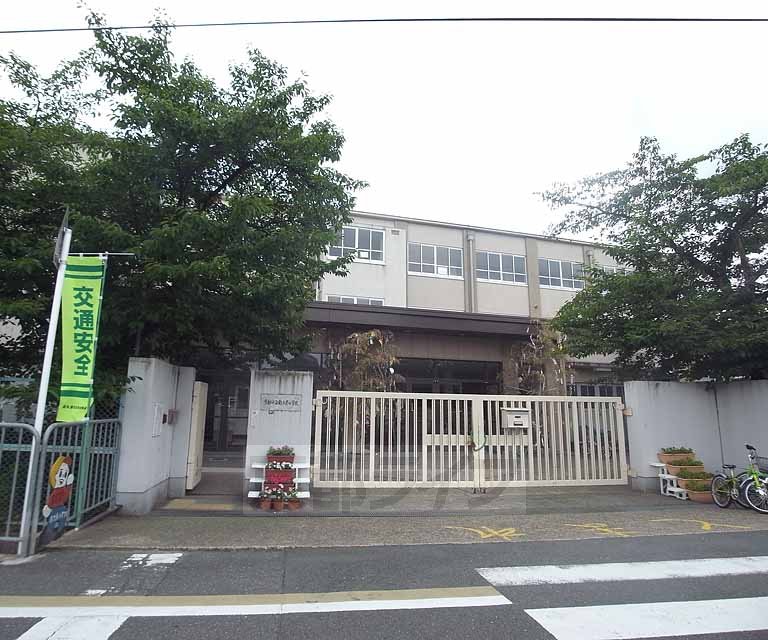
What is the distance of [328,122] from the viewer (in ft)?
31.4

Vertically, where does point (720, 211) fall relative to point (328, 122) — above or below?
below

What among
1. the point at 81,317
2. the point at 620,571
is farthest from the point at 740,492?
the point at 81,317

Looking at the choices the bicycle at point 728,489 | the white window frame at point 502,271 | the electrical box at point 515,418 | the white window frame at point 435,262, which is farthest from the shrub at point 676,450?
the white window frame at point 502,271

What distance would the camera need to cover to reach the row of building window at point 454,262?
22.5 meters

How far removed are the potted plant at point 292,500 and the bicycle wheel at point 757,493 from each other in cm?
748

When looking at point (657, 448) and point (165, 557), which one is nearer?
point (165, 557)

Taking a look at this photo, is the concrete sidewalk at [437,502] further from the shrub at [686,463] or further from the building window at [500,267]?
the building window at [500,267]

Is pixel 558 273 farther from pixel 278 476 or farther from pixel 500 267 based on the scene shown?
pixel 278 476

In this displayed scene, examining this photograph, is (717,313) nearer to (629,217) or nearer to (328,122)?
(629,217)

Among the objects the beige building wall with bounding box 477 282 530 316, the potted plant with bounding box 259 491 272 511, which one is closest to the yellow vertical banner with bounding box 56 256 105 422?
the potted plant with bounding box 259 491 272 511

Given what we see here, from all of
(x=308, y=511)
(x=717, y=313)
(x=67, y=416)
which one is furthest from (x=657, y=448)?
(x=67, y=416)

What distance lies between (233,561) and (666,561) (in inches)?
185

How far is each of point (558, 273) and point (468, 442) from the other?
17.8m

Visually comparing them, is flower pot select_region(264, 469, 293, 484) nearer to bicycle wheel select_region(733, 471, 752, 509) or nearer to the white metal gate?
the white metal gate
